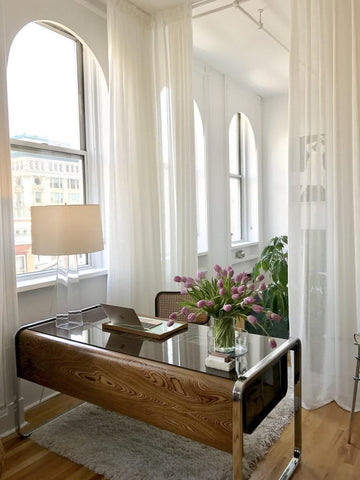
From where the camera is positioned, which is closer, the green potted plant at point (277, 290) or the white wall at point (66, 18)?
the white wall at point (66, 18)

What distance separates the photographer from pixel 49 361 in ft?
6.74

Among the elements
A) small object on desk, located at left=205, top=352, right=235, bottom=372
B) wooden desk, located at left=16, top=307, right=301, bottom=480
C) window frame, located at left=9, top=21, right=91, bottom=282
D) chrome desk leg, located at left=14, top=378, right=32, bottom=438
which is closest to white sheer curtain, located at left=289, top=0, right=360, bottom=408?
wooden desk, located at left=16, top=307, right=301, bottom=480

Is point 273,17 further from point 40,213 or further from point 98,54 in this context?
point 40,213

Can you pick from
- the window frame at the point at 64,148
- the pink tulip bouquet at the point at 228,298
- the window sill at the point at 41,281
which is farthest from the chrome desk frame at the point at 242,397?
the window frame at the point at 64,148

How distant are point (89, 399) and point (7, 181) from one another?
1.27m

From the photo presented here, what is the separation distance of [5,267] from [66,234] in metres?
0.49

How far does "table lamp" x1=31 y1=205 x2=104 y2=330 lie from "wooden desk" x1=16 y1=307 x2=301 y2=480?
0.25m

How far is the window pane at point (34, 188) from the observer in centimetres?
266

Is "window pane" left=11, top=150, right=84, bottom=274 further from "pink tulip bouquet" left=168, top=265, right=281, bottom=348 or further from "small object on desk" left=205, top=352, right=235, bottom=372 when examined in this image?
"small object on desk" left=205, top=352, right=235, bottom=372

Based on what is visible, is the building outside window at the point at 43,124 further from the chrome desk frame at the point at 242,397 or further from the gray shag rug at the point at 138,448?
the chrome desk frame at the point at 242,397

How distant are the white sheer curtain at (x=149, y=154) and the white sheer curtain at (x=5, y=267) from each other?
2.64ft

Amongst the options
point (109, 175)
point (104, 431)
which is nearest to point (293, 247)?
point (109, 175)

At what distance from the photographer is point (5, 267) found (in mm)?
2248

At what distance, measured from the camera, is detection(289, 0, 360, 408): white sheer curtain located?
94.9 inches
